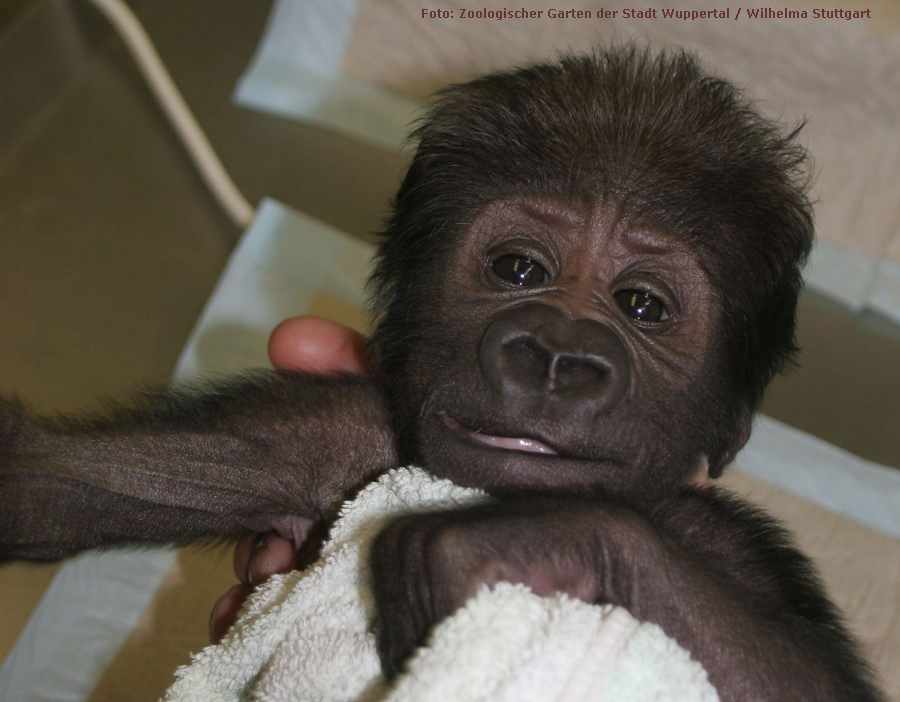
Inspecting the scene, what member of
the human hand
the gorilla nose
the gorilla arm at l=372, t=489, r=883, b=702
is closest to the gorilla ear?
the gorilla arm at l=372, t=489, r=883, b=702

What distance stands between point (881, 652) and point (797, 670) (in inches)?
44.4

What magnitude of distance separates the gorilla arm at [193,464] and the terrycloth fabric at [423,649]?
18 cm

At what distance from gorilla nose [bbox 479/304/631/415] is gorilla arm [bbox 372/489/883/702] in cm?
14

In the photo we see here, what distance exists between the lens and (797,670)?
1169mm

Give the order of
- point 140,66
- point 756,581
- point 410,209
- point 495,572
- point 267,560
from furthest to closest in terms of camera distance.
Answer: point 140,66
point 267,560
point 410,209
point 756,581
point 495,572

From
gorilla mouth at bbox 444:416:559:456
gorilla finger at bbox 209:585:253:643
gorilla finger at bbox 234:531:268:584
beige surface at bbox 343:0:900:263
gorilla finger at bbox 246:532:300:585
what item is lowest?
Answer: gorilla finger at bbox 209:585:253:643

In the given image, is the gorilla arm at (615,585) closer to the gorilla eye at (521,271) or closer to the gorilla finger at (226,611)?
the gorilla eye at (521,271)

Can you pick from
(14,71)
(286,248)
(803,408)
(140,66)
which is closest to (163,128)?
(140,66)

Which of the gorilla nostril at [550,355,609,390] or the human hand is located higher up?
the gorilla nostril at [550,355,609,390]

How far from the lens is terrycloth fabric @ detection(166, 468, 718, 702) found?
3.12ft

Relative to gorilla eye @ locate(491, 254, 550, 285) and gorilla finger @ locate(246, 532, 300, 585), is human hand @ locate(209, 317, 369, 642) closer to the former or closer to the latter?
gorilla finger @ locate(246, 532, 300, 585)

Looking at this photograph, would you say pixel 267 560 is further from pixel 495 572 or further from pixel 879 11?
pixel 879 11

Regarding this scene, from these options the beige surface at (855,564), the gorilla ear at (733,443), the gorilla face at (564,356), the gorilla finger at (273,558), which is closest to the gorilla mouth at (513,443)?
the gorilla face at (564,356)

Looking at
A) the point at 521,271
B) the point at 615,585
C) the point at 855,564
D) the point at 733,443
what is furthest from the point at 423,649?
the point at 855,564
